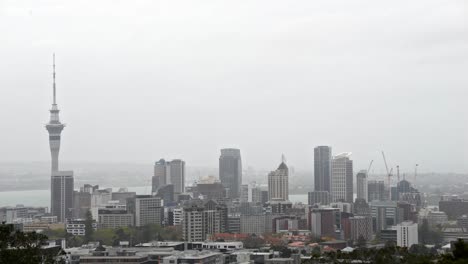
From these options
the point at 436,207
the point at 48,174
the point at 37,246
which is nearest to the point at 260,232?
the point at 436,207

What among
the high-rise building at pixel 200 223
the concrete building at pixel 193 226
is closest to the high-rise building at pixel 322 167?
the high-rise building at pixel 200 223

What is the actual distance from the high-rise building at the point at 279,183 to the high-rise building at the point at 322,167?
391 cm

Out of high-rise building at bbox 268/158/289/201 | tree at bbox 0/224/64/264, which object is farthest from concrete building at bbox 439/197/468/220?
tree at bbox 0/224/64/264

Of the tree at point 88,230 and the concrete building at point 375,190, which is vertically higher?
the concrete building at point 375,190

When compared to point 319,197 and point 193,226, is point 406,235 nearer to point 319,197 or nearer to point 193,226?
point 193,226

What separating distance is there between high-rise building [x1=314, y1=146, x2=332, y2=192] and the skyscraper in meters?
21.1

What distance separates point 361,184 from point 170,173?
16791 millimetres

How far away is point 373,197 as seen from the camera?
2940 inches

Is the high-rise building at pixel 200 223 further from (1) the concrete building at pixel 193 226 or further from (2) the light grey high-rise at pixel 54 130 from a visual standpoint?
(2) the light grey high-rise at pixel 54 130

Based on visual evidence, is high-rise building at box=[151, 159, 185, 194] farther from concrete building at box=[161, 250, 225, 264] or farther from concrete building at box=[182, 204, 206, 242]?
concrete building at box=[161, 250, 225, 264]

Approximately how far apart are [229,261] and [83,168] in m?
43.3

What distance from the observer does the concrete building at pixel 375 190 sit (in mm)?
74438

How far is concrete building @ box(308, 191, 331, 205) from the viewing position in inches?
2876

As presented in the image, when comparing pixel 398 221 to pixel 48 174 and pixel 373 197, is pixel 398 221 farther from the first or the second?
pixel 48 174
